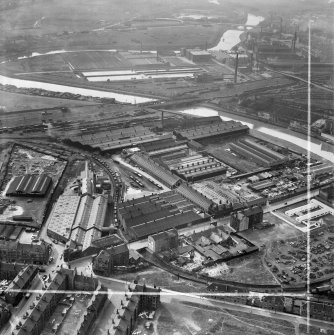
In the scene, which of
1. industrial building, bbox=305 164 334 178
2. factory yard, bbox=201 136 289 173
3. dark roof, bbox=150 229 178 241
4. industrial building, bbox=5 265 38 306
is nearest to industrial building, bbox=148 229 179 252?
dark roof, bbox=150 229 178 241

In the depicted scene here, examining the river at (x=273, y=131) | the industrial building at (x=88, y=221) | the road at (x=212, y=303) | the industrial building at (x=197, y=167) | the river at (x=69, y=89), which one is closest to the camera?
the road at (x=212, y=303)

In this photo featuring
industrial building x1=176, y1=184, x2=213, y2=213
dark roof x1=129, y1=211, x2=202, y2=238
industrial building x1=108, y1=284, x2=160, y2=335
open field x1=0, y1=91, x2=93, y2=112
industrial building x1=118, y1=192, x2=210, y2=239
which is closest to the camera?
industrial building x1=108, y1=284, x2=160, y2=335

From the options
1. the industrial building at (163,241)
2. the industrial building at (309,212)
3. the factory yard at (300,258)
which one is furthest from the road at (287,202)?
the industrial building at (163,241)

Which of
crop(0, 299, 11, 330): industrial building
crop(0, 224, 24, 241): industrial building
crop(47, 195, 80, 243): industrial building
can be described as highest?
crop(0, 299, 11, 330): industrial building

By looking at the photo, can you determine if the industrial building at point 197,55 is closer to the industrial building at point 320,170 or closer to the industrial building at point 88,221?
the industrial building at point 320,170

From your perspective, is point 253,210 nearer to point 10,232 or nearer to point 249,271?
point 249,271

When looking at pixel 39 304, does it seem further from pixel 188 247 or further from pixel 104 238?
pixel 188 247

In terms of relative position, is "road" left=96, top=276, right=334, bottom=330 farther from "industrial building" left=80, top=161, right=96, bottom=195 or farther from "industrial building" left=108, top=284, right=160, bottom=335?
"industrial building" left=80, top=161, right=96, bottom=195
